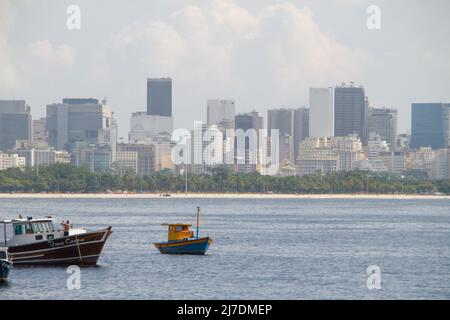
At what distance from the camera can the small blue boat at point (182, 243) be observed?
82875 mm

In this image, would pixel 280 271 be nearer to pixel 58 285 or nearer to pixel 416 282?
pixel 416 282

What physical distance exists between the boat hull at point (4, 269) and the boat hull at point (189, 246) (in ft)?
75.1

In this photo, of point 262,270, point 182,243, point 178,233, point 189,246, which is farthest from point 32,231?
point 178,233

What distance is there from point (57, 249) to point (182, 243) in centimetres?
1459

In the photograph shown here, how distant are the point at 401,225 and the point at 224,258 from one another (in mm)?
61467

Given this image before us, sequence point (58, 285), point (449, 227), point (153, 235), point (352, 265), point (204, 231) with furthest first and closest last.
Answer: point (449, 227) → point (204, 231) → point (153, 235) → point (352, 265) → point (58, 285)

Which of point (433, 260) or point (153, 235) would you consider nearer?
point (433, 260)

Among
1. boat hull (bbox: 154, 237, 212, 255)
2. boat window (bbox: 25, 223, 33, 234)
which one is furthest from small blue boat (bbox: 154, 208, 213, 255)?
boat window (bbox: 25, 223, 33, 234)

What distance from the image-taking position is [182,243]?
3275 inches

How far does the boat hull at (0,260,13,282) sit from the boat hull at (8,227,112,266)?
8266 mm

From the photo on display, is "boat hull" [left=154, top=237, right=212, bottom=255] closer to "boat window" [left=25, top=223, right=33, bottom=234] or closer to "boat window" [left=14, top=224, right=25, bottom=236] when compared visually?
"boat window" [left=25, top=223, right=33, bottom=234]

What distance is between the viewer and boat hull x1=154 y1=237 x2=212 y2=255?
82.8 metres
